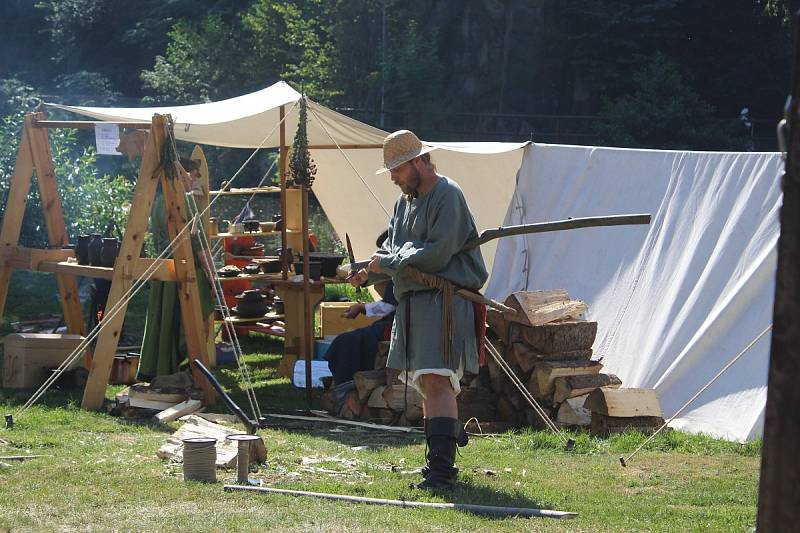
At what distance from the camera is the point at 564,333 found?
6.46 m

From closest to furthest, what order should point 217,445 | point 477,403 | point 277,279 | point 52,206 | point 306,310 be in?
point 217,445 → point 477,403 → point 306,310 → point 52,206 → point 277,279

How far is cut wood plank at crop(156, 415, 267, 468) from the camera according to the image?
495 centimetres

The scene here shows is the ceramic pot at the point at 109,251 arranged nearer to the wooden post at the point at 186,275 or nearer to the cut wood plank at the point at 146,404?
A: the wooden post at the point at 186,275

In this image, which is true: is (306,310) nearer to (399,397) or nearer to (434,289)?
(399,397)

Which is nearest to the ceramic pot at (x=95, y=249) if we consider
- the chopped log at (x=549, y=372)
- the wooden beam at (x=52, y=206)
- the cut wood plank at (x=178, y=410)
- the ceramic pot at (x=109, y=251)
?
the ceramic pot at (x=109, y=251)

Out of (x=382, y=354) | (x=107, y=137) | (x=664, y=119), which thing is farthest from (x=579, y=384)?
(x=664, y=119)

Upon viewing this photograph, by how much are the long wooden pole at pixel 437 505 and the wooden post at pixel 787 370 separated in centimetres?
226

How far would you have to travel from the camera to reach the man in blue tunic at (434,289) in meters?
4.54

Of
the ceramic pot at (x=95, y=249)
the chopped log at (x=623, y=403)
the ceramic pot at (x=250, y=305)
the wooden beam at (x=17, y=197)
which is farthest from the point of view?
the ceramic pot at (x=250, y=305)

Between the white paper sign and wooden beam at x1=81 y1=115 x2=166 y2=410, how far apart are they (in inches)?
15.1

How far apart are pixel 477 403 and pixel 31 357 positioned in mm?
2904

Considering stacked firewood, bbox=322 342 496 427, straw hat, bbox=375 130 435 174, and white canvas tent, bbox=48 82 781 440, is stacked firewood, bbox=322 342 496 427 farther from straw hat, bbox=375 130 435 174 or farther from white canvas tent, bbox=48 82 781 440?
straw hat, bbox=375 130 435 174

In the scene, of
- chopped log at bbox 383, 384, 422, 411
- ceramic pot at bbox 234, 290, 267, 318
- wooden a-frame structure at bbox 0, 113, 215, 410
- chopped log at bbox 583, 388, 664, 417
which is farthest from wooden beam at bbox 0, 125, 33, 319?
chopped log at bbox 583, 388, 664, 417

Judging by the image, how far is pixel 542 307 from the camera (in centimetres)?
651
